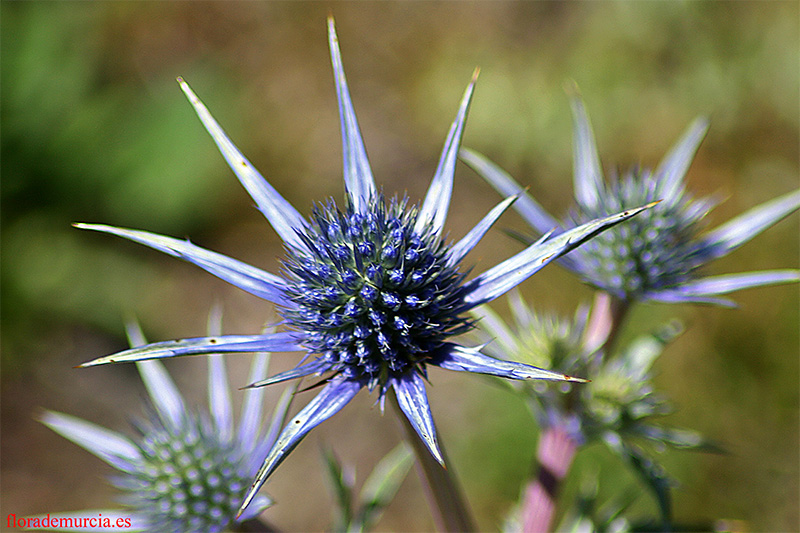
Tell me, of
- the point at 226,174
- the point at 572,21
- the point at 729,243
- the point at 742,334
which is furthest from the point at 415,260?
the point at 572,21

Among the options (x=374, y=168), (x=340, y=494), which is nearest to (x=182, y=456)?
(x=340, y=494)

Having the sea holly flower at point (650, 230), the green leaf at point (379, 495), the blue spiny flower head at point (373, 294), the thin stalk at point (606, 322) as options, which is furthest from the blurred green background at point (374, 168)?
the blue spiny flower head at point (373, 294)

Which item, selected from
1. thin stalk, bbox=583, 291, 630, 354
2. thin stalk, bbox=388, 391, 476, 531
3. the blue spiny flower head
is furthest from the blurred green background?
the blue spiny flower head

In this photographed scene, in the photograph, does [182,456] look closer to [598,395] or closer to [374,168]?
[598,395]

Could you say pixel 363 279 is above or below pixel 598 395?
above

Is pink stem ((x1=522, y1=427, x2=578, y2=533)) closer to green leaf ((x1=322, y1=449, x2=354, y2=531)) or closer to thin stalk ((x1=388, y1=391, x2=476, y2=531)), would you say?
thin stalk ((x1=388, y1=391, x2=476, y2=531))
